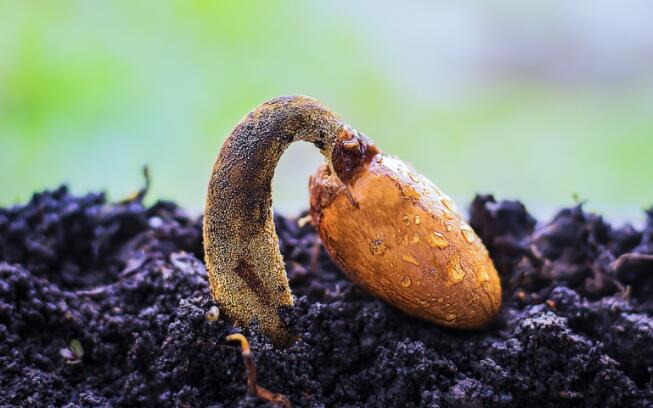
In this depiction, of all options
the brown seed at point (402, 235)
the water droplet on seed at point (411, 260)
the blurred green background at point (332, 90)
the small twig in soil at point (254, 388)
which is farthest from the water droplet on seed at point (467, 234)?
the blurred green background at point (332, 90)

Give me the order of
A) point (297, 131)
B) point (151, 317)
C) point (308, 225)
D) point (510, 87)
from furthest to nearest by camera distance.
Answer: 1. point (510, 87)
2. point (308, 225)
3. point (151, 317)
4. point (297, 131)

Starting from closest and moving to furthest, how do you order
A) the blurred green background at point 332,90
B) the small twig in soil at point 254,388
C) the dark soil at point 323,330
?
the small twig in soil at point 254,388, the dark soil at point 323,330, the blurred green background at point 332,90

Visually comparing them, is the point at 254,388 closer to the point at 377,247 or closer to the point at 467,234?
the point at 377,247

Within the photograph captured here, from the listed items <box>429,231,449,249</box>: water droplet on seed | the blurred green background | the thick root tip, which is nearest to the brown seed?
<box>429,231,449,249</box>: water droplet on seed

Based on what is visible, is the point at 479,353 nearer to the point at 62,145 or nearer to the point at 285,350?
the point at 285,350

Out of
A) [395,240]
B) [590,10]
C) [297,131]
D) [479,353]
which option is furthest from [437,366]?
[590,10]

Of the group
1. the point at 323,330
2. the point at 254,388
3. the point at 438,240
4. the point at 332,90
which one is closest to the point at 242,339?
the point at 254,388

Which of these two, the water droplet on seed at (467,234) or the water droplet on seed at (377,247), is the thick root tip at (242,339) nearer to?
the water droplet on seed at (377,247)

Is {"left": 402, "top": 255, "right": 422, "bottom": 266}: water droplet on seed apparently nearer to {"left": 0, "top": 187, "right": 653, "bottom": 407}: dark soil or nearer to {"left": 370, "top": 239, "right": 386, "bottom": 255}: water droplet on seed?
{"left": 370, "top": 239, "right": 386, "bottom": 255}: water droplet on seed
